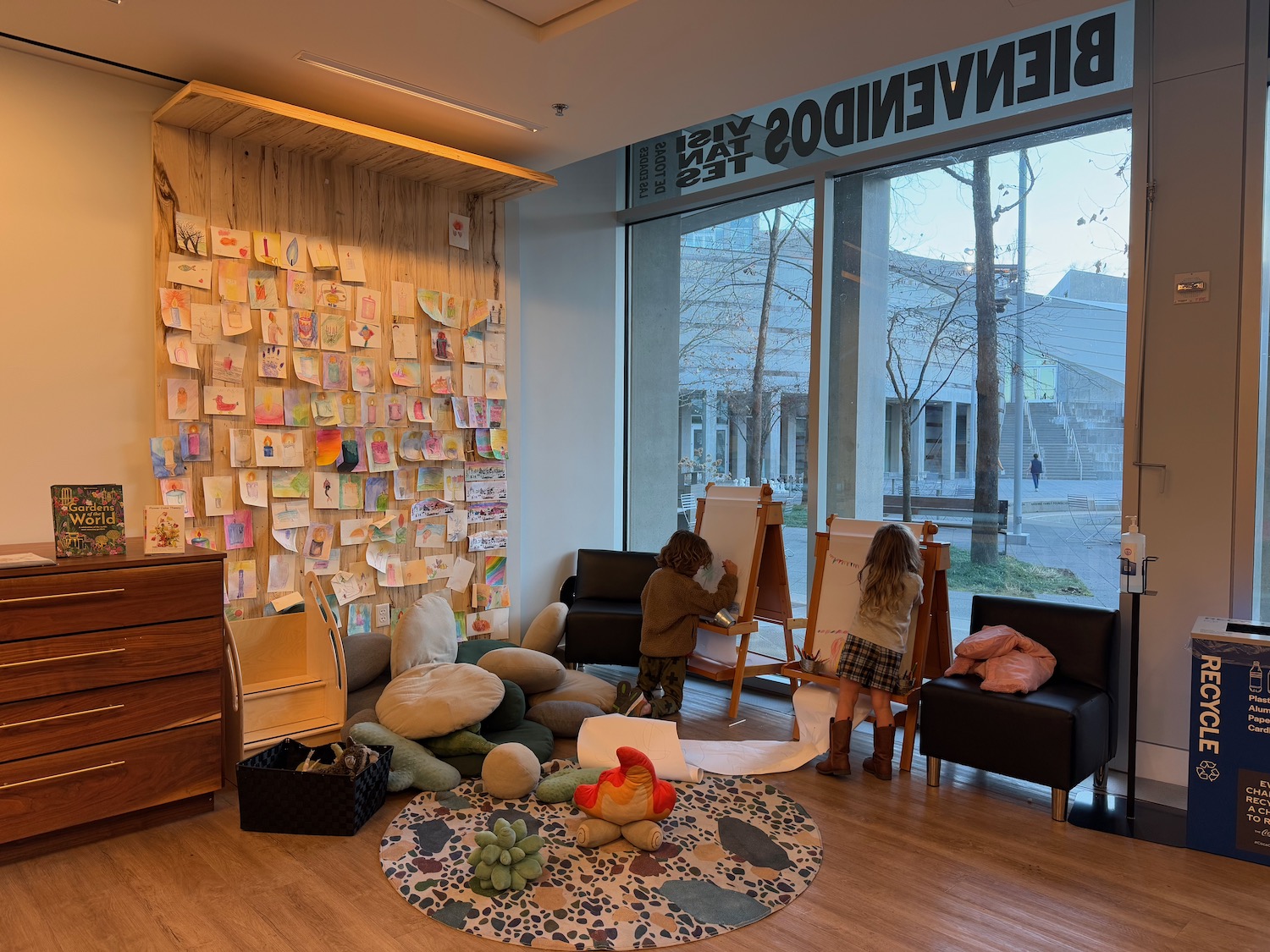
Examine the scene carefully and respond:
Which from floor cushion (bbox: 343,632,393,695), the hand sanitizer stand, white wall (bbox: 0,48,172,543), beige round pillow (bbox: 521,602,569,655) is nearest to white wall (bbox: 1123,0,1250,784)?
the hand sanitizer stand

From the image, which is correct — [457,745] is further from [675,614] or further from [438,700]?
[675,614]

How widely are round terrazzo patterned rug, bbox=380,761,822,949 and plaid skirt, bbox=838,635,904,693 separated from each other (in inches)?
25.9

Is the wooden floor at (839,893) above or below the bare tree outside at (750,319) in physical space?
below

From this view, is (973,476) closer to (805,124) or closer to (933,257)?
(933,257)

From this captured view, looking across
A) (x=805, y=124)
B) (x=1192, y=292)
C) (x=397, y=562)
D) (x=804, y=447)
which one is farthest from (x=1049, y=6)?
(x=397, y=562)

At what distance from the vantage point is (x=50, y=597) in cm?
300

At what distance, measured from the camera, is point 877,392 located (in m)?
4.85

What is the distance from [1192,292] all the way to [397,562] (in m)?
3.99

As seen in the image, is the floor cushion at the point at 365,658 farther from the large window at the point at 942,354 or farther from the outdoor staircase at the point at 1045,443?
the outdoor staircase at the point at 1045,443

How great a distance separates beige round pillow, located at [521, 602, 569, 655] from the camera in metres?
5.14

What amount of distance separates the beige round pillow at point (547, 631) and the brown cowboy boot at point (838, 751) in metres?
1.87

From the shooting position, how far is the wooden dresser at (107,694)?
9.66 ft

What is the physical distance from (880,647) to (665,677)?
1286 millimetres

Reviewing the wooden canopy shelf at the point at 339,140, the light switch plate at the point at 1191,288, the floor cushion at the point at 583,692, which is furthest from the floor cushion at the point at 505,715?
the light switch plate at the point at 1191,288
